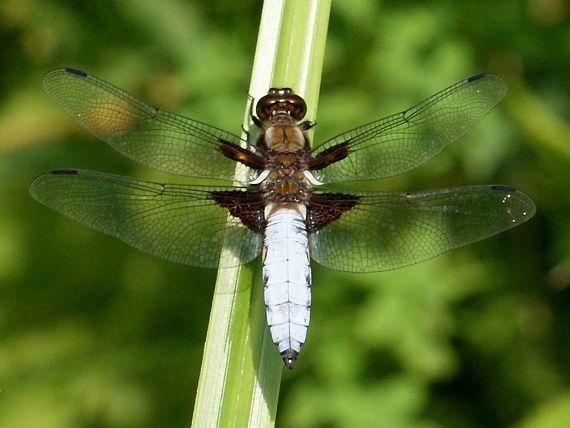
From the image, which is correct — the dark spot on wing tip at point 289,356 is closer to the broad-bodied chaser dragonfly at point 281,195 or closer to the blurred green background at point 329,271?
the broad-bodied chaser dragonfly at point 281,195

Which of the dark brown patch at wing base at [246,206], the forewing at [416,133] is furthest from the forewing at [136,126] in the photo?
the forewing at [416,133]

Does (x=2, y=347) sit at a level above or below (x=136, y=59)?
below

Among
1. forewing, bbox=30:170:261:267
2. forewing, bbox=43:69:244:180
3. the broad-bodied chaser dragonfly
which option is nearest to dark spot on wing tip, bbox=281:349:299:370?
the broad-bodied chaser dragonfly

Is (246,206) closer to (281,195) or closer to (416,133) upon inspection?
(281,195)

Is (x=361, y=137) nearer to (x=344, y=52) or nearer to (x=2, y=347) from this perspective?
(x=344, y=52)

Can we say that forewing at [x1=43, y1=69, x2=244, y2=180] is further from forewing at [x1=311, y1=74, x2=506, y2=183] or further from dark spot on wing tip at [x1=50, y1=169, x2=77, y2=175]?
forewing at [x1=311, y1=74, x2=506, y2=183]

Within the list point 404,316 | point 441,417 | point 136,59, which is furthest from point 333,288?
point 136,59

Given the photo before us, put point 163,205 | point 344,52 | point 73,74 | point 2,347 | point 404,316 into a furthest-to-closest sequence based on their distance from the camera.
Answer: point 2,347
point 344,52
point 404,316
point 73,74
point 163,205
